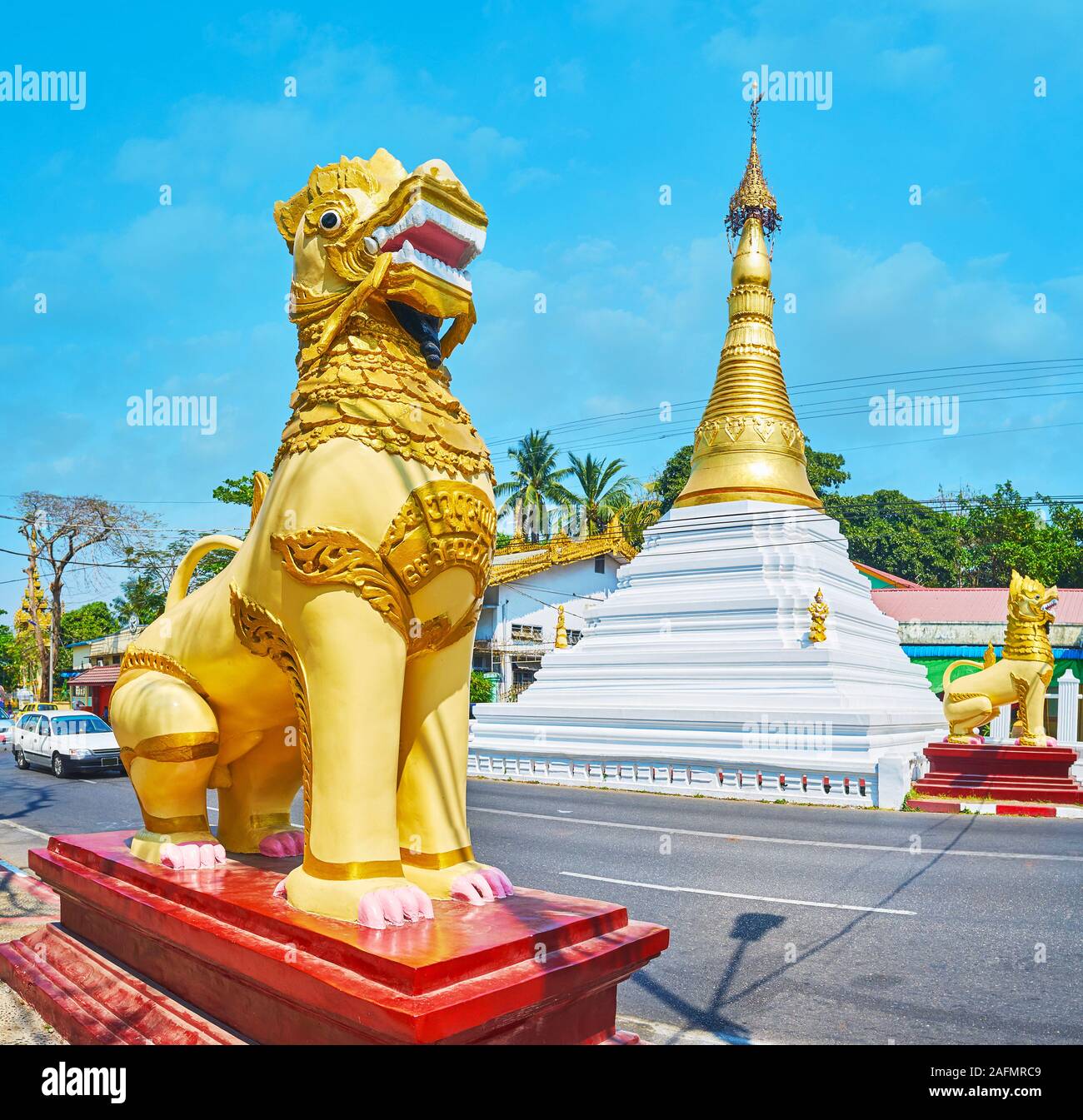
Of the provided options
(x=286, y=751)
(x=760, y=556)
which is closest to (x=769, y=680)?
(x=760, y=556)

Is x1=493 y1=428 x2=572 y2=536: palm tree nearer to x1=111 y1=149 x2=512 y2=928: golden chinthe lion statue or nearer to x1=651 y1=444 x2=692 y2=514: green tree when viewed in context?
x1=651 y1=444 x2=692 y2=514: green tree

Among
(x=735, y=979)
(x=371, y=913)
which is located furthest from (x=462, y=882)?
(x=735, y=979)

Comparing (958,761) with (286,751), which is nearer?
(286,751)

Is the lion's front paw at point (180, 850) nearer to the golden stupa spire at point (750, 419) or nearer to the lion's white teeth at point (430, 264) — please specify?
the lion's white teeth at point (430, 264)

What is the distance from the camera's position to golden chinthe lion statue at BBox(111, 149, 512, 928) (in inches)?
110

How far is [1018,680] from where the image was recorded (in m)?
14.0

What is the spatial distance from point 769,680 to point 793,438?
6830 millimetres

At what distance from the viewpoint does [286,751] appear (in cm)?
394

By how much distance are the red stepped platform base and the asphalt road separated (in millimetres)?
1476

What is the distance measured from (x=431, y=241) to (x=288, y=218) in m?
0.75

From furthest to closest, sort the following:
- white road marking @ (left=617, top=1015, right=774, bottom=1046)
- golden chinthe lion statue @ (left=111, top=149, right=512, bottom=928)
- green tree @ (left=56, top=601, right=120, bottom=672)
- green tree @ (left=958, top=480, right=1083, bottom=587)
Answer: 1. green tree @ (left=56, top=601, right=120, bottom=672)
2. green tree @ (left=958, top=480, right=1083, bottom=587)
3. white road marking @ (left=617, top=1015, right=774, bottom=1046)
4. golden chinthe lion statue @ (left=111, top=149, right=512, bottom=928)

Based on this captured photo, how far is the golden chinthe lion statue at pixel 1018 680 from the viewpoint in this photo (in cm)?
1390

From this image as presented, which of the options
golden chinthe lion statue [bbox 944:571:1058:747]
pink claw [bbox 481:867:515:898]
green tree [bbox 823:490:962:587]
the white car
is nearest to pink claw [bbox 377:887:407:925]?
pink claw [bbox 481:867:515:898]
